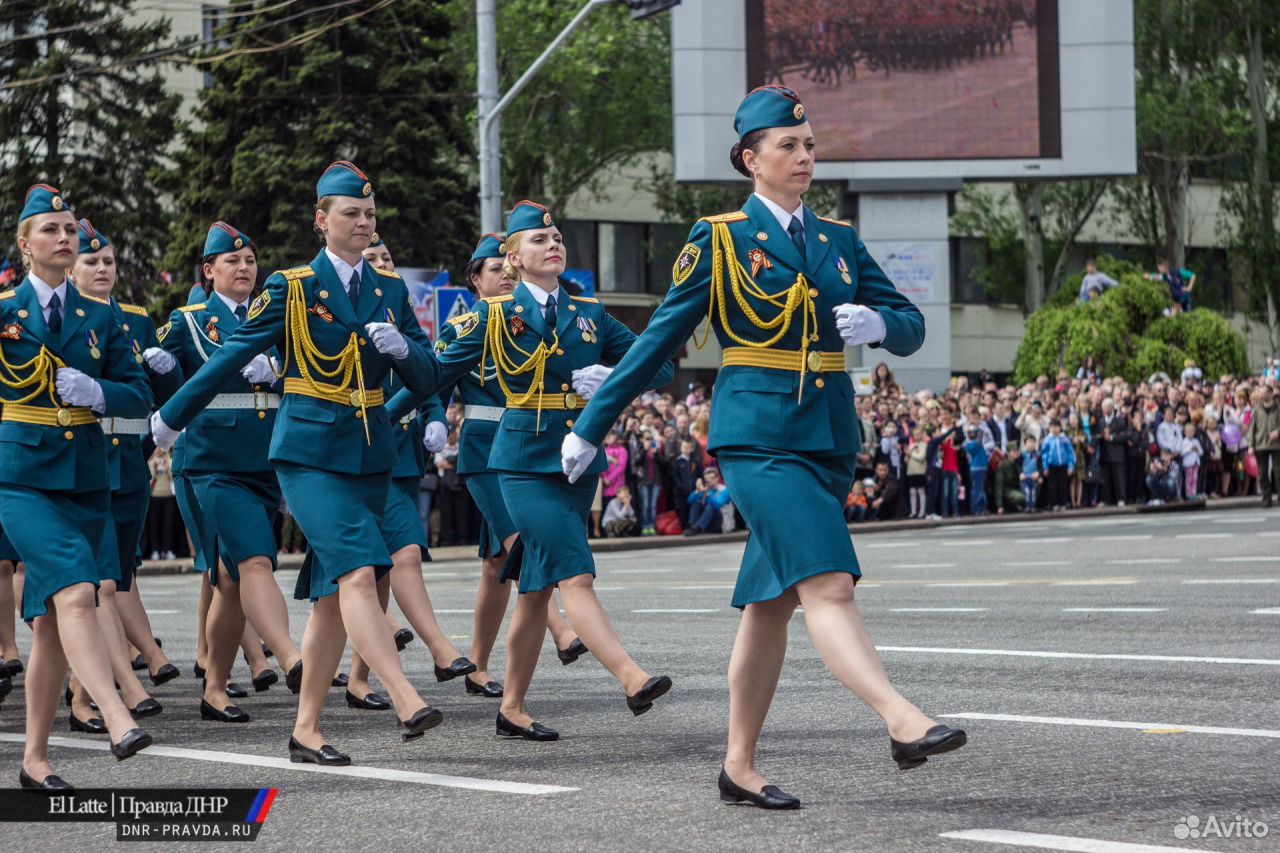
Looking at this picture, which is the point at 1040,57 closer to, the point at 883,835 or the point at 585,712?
the point at 585,712

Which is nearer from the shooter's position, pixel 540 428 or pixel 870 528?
pixel 540 428

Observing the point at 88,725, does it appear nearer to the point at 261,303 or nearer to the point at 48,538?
the point at 48,538

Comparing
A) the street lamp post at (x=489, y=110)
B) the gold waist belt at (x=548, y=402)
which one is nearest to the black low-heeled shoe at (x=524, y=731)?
the gold waist belt at (x=548, y=402)

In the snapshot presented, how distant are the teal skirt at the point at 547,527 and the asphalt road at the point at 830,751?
0.65m

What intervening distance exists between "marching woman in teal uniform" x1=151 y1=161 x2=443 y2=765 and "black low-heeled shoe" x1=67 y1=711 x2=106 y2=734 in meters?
1.66

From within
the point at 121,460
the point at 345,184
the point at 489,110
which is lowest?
the point at 121,460

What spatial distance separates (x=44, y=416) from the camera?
27.3ft

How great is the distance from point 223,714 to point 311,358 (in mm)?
2110

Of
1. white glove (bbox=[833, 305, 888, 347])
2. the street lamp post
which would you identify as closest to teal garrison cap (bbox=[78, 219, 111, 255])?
white glove (bbox=[833, 305, 888, 347])

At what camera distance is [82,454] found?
326 inches

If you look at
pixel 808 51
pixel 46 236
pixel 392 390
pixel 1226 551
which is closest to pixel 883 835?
pixel 46 236

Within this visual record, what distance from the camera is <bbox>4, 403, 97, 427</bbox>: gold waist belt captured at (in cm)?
830

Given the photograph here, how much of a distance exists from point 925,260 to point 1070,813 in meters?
36.5

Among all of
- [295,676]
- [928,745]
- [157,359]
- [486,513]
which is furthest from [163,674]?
[928,745]
